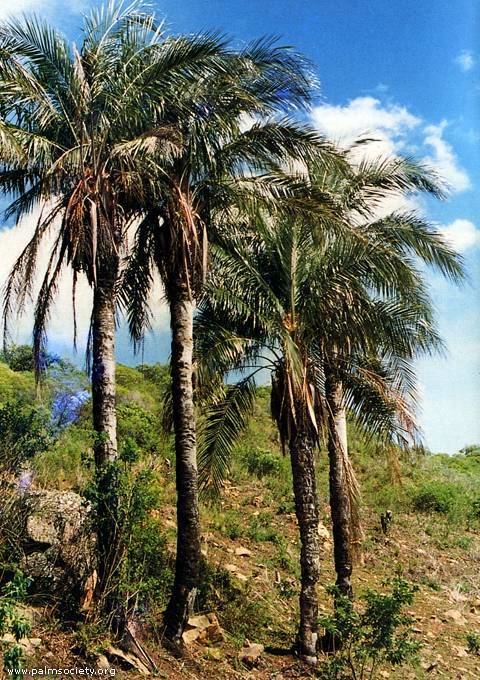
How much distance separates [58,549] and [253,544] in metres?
7.96

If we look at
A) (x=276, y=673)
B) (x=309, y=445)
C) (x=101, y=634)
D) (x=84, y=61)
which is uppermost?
(x=84, y=61)

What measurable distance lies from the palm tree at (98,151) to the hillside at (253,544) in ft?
2.64

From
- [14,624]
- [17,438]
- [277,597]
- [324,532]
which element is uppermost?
[17,438]

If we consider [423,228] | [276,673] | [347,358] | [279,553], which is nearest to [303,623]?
[276,673]

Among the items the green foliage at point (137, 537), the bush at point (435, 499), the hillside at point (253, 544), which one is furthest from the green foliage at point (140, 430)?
the green foliage at point (137, 537)

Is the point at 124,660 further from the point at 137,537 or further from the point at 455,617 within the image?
the point at 455,617

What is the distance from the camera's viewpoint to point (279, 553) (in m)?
17.7

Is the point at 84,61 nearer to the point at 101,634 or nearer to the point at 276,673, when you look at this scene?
the point at 101,634

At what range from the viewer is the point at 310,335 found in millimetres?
12258

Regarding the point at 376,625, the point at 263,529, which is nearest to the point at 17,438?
the point at 376,625

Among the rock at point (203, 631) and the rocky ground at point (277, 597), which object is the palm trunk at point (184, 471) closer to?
the rock at point (203, 631)

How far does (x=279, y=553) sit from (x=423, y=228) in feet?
28.1

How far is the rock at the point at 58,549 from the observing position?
10500 mm

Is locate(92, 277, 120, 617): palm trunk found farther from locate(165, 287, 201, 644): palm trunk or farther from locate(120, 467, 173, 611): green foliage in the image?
locate(165, 287, 201, 644): palm trunk
